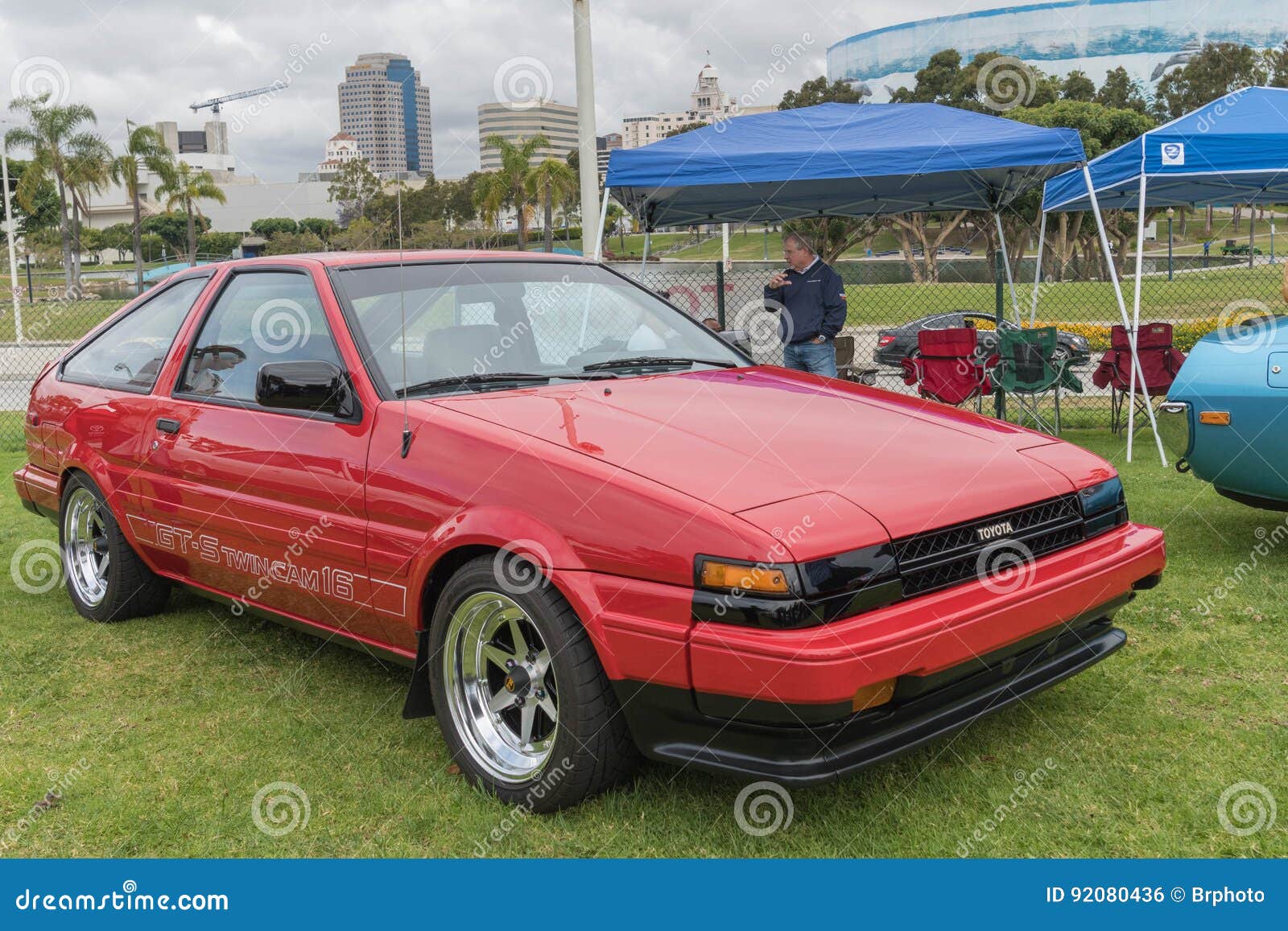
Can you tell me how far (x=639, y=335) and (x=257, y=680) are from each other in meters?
2.01

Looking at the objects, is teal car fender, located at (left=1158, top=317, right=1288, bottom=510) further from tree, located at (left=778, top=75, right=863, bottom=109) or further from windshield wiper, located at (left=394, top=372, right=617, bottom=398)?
tree, located at (left=778, top=75, right=863, bottom=109)

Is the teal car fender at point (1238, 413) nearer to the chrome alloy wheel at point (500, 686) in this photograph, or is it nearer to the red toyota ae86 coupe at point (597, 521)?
the red toyota ae86 coupe at point (597, 521)

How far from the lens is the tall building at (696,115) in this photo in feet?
43.7

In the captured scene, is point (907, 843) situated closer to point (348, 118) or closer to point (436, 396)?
point (436, 396)

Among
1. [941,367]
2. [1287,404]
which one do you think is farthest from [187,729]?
[941,367]

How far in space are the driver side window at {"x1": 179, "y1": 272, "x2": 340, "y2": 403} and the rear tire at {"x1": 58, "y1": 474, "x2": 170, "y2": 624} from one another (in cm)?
95

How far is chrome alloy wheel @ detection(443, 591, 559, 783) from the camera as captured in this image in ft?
9.87

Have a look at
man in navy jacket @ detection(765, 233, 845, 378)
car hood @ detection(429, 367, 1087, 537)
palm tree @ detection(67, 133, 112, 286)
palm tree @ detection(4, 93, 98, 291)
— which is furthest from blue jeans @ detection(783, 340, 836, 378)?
palm tree @ detection(67, 133, 112, 286)

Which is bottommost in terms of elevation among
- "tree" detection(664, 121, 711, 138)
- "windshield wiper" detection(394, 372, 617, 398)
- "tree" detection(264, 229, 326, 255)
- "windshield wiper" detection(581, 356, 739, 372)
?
"windshield wiper" detection(394, 372, 617, 398)

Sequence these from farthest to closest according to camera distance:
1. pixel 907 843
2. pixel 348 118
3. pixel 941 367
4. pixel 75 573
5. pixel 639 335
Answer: pixel 941 367 → pixel 75 573 → pixel 348 118 → pixel 639 335 → pixel 907 843

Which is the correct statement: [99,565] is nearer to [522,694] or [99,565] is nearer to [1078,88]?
[522,694]

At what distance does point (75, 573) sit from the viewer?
520cm

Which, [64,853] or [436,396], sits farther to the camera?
[436,396]

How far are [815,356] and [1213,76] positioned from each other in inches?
1990
